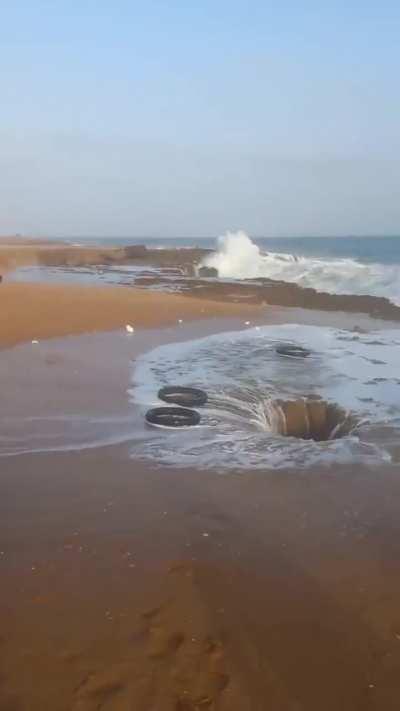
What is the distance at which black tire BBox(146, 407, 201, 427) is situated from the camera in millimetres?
7660

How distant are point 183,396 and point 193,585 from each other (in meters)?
4.68

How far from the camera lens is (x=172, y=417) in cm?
775

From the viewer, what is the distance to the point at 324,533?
5031 mm

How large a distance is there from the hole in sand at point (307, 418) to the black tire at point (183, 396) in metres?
0.92

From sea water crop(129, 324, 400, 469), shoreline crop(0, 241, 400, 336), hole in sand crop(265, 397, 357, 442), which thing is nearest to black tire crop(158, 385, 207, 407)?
sea water crop(129, 324, 400, 469)

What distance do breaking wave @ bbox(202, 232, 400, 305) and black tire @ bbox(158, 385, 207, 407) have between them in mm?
15362

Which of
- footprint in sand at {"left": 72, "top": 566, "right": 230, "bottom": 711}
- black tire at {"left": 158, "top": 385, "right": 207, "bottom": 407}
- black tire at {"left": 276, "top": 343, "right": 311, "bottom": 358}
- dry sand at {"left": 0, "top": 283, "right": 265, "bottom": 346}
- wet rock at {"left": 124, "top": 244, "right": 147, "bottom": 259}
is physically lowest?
footprint in sand at {"left": 72, "top": 566, "right": 230, "bottom": 711}

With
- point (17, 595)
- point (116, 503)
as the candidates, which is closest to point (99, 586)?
point (17, 595)

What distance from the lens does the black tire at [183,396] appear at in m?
8.65

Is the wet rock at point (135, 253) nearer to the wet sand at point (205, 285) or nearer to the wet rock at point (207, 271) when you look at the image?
the wet sand at point (205, 285)

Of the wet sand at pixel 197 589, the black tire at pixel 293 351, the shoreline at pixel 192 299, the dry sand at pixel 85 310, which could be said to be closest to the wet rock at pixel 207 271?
the shoreline at pixel 192 299

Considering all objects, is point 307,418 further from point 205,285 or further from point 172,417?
point 205,285

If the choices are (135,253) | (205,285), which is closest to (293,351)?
(205,285)

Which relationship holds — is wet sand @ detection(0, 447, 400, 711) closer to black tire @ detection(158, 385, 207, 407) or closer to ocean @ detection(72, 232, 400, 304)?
black tire @ detection(158, 385, 207, 407)
